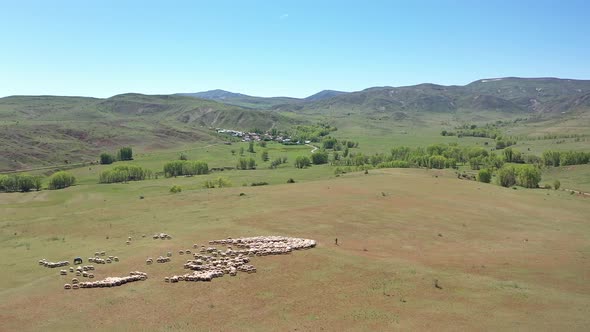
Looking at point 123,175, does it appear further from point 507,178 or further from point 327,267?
point 327,267

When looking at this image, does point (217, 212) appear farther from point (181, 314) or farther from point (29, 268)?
point (181, 314)

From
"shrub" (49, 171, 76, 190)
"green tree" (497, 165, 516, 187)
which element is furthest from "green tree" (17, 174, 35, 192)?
"green tree" (497, 165, 516, 187)

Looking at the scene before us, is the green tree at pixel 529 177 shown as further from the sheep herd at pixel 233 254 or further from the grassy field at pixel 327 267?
the sheep herd at pixel 233 254

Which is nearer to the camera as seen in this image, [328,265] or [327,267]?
[327,267]

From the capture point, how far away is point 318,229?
6944cm

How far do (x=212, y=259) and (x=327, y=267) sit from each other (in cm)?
1292

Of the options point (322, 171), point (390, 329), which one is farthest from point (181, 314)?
point (322, 171)

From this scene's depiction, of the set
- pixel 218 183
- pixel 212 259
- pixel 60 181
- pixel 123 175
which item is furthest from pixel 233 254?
pixel 123 175

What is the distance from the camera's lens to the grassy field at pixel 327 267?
125 ft

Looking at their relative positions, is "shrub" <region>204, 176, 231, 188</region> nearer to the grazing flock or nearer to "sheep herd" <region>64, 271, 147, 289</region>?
the grazing flock

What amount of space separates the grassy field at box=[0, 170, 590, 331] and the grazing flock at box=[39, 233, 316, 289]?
1160mm

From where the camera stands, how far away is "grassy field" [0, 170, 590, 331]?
38.2 meters

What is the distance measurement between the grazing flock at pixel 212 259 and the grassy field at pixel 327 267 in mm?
1160

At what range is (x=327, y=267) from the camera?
165 ft
